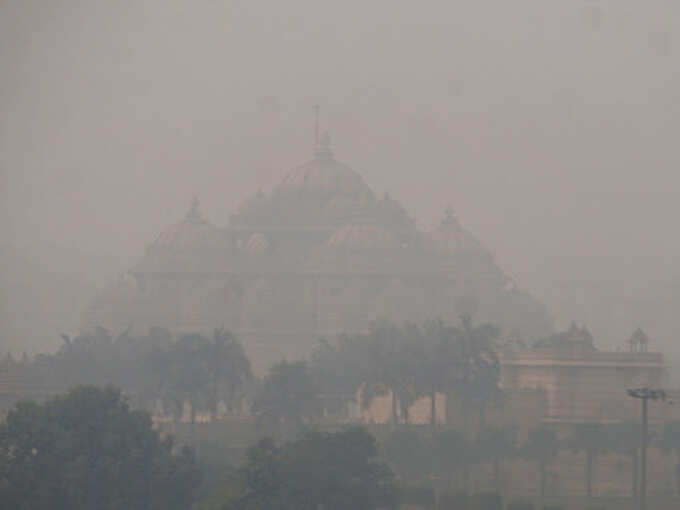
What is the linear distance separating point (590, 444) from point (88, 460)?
3103cm

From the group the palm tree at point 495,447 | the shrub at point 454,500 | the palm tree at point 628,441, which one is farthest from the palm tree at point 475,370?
the shrub at point 454,500

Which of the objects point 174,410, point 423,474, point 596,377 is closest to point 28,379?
point 174,410

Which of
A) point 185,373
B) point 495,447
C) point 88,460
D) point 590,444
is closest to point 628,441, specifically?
point 590,444

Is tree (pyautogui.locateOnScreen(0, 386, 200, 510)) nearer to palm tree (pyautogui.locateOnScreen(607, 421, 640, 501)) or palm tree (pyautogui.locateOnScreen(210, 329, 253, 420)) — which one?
palm tree (pyautogui.locateOnScreen(607, 421, 640, 501))

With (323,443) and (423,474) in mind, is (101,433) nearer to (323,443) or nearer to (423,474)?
(323,443)

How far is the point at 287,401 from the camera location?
146m

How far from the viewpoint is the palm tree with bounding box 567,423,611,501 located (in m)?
133

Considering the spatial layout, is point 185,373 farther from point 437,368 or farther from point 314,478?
point 314,478

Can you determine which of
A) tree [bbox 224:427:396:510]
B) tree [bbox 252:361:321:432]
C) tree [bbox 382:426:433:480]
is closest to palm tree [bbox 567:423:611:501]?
tree [bbox 382:426:433:480]

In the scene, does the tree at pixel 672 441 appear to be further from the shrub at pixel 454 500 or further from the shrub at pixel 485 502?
the shrub at pixel 454 500

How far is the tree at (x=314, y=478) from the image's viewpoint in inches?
4343

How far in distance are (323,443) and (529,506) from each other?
855 cm

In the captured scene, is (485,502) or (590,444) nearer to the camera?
(485,502)

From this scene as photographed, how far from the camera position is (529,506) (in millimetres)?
116812
